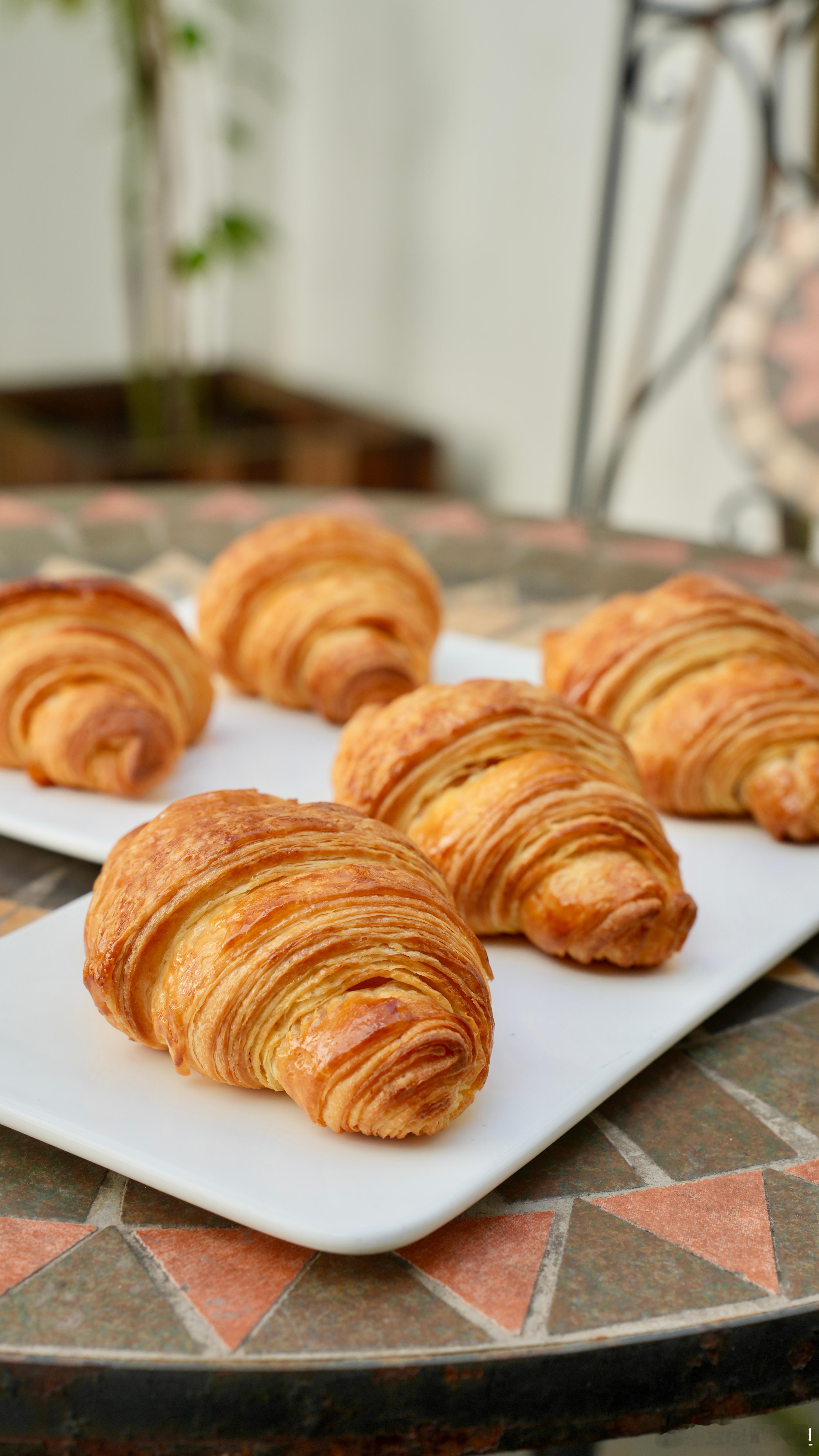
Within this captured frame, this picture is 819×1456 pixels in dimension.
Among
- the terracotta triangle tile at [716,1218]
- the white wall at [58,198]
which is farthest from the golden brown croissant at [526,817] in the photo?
the white wall at [58,198]

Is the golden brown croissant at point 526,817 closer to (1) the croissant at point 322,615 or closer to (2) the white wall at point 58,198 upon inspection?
(1) the croissant at point 322,615

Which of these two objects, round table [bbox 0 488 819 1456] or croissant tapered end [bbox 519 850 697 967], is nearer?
round table [bbox 0 488 819 1456]

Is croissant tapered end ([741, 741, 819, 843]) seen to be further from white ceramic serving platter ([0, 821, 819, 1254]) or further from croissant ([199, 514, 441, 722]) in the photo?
croissant ([199, 514, 441, 722])

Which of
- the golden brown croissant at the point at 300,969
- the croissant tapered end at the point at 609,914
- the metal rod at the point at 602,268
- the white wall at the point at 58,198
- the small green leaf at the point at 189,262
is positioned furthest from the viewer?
the white wall at the point at 58,198

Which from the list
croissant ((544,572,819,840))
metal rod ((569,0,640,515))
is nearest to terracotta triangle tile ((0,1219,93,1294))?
croissant ((544,572,819,840))

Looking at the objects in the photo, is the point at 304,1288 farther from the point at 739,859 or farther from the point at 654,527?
the point at 654,527

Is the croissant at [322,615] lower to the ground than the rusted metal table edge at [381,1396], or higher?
lower
